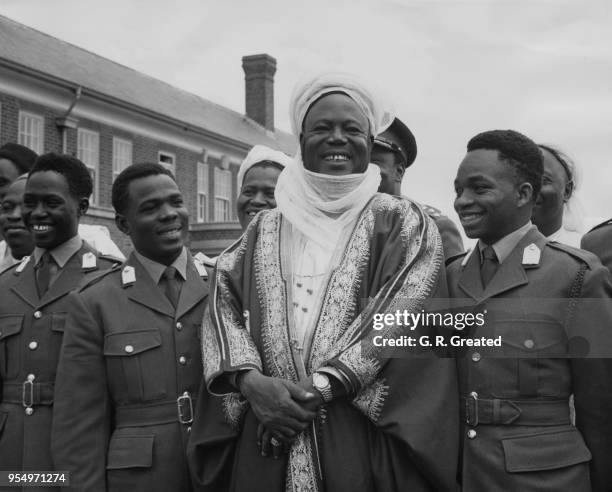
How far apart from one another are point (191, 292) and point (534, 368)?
5.15ft

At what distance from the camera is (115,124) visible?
24.5m

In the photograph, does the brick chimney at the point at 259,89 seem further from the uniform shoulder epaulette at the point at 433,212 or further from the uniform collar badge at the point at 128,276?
the uniform collar badge at the point at 128,276

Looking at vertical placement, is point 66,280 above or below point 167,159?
below

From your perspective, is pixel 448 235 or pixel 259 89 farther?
pixel 259 89

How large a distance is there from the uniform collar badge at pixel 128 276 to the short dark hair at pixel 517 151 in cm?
163

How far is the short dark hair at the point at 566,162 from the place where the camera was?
13.1 ft

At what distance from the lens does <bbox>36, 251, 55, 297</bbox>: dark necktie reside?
3.85 meters

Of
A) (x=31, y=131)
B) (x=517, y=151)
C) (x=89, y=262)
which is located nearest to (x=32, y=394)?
(x=89, y=262)

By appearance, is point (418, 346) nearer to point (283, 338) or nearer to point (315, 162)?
point (283, 338)

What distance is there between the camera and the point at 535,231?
10.4 ft

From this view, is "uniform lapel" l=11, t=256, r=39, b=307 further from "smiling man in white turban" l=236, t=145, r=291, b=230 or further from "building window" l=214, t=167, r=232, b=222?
"building window" l=214, t=167, r=232, b=222

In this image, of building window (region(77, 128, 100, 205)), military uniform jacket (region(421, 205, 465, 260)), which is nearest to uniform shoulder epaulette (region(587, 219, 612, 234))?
military uniform jacket (region(421, 205, 465, 260))

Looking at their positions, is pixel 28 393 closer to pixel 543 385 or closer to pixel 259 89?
pixel 543 385

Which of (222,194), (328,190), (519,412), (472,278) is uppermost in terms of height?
(222,194)
